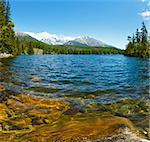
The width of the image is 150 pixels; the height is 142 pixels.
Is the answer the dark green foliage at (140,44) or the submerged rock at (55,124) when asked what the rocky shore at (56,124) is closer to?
the submerged rock at (55,124)

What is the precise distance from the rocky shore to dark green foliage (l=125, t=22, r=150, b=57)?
A: 361 feet

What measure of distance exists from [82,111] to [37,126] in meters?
3.36

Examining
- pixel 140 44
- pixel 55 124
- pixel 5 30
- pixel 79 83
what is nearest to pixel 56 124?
pixel 55 124

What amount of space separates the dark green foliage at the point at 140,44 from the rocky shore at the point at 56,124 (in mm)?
110083

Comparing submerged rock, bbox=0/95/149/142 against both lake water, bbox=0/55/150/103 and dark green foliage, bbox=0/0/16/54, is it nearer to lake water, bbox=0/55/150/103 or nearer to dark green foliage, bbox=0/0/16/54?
lake water, bbox=0/55/150/103

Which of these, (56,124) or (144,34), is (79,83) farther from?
(144,34)

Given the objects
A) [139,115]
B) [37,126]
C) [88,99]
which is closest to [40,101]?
[88,99]

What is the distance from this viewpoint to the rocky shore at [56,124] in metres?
9.20

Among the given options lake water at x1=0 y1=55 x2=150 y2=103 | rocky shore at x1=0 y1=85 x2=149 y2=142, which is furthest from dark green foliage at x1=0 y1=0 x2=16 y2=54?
rocky shore at x1=0 y1=85 x2=149 y2=142

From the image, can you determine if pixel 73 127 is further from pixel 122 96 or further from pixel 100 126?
pixel 122 96

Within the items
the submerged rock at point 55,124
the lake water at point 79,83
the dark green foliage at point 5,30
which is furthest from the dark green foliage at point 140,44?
the submerged rock at point 55,124

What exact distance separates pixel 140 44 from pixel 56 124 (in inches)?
5316

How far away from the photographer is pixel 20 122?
1195 centimetres

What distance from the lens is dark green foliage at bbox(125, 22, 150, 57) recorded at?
126131 mm
